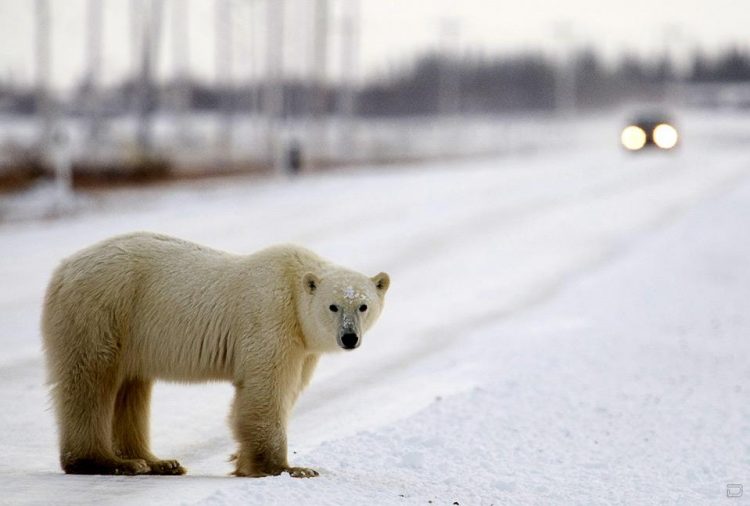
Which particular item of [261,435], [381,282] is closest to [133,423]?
[261,435]

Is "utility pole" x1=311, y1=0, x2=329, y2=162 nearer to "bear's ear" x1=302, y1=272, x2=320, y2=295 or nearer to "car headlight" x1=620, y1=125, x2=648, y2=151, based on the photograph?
"car headlight" x1=620, y1=125, x2=648, y2=151

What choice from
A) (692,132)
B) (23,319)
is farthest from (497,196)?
(692,132)

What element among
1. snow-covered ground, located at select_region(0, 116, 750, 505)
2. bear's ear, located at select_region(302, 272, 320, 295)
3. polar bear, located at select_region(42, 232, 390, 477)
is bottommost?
snow-covered ground, located at select_region(0, 116, 750, 505)

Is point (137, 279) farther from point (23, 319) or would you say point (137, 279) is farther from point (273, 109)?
point (273, 109)

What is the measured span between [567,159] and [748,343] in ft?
116

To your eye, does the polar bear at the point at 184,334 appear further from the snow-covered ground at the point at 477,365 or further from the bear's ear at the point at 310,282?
the snow-covered ground at the point at 477,365

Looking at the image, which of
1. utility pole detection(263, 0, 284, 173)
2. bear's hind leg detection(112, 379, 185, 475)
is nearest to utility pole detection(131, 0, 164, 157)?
utility pole detection(263, 0, 284, 173)

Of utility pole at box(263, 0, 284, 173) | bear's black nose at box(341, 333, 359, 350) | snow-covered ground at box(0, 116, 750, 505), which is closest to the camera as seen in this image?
bear's black nose at box(341, 333, 359, 350)

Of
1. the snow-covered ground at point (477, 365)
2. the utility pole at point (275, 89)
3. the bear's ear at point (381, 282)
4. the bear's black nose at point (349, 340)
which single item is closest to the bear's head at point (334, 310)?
the bear's black nose at point (349, 340)

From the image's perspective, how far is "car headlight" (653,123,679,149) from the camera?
140 ft

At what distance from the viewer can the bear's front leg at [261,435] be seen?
6723 millimetres

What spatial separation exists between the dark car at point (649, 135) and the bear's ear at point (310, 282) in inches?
1388

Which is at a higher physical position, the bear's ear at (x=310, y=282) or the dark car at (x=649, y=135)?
the bear's ear at (x=310, y=282)

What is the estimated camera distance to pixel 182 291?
281 inches
